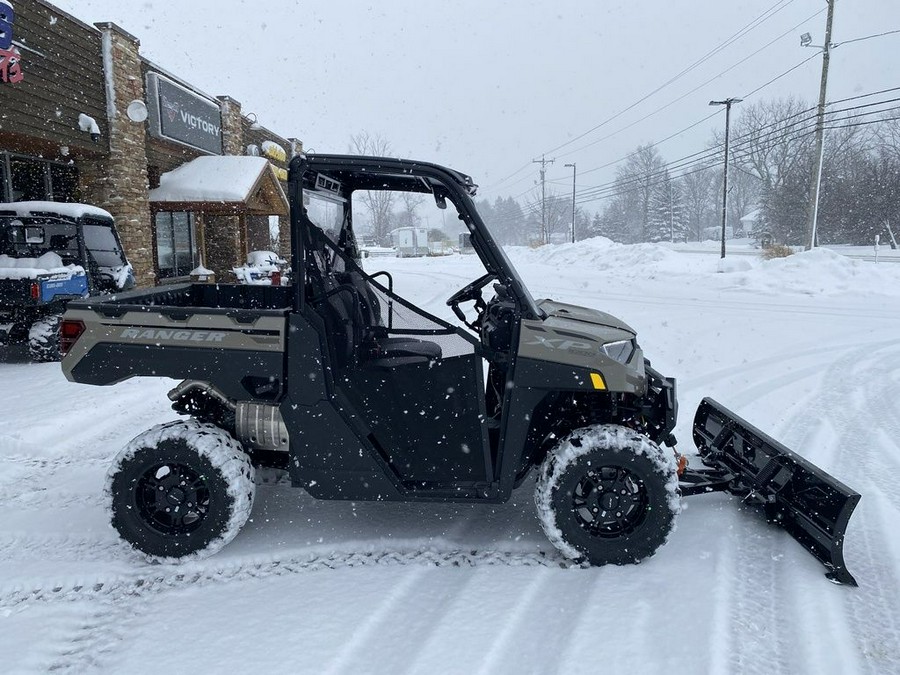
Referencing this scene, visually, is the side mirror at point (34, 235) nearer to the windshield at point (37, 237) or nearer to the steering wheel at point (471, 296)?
the windshield at point (37, 237)

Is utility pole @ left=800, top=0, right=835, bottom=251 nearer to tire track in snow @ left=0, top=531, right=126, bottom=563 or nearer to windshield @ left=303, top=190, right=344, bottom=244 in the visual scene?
windshield @ left=303, top=190, right=344, bottom=244

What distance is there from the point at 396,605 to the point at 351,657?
0.39 metres

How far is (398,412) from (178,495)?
1242mm

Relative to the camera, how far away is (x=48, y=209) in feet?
29.9

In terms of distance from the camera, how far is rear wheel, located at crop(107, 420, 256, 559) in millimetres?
3184

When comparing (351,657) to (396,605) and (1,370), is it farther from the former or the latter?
(1,370)

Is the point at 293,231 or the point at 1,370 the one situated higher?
the point at 293,231

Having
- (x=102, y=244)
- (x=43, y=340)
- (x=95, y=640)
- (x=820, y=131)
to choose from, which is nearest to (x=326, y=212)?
(x=95, y=640)

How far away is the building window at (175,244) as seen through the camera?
57.2 ft

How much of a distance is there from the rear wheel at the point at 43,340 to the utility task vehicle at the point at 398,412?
235 inches

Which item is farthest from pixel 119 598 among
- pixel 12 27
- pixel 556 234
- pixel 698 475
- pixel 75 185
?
pixel 556 234

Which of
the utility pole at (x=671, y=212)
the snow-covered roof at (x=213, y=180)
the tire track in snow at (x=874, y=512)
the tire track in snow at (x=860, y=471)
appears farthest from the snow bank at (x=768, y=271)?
the utility pole at (x=671, y=212)

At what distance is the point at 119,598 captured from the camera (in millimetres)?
2881

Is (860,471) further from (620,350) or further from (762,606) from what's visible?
(620,350)
